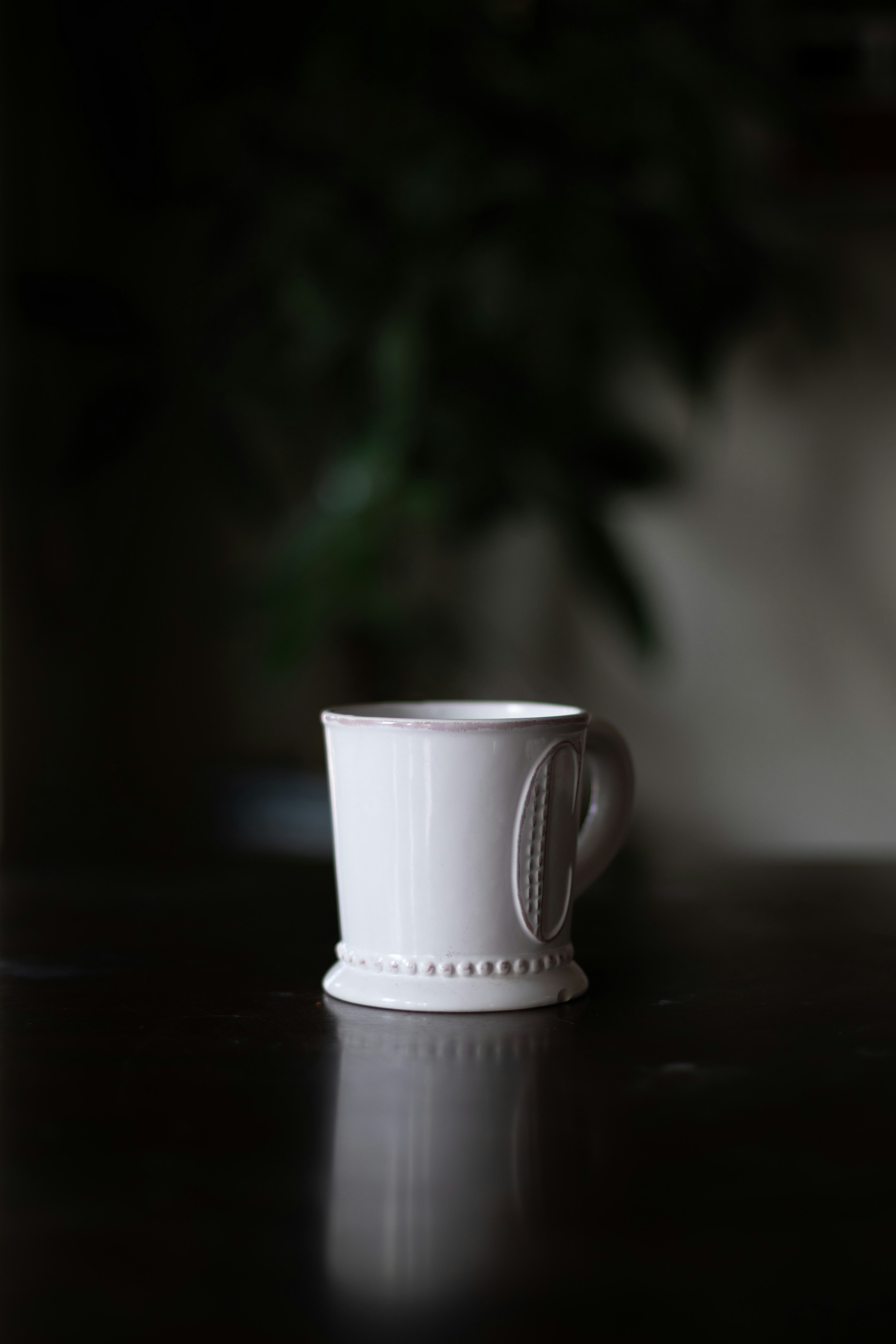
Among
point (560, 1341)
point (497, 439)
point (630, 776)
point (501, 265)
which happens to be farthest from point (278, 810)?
point (560, 1341)

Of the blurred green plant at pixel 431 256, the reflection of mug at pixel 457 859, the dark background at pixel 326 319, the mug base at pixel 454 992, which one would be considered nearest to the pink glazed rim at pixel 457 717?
the reflection of mug at pixel 457 859

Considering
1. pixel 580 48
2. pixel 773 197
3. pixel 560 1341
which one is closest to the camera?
pixel 560 1341

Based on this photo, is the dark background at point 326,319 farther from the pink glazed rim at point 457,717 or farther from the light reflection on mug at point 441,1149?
the light reflection on mug at point 441,1149

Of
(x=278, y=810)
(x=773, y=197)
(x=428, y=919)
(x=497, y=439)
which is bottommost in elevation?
(x=278, y=810)

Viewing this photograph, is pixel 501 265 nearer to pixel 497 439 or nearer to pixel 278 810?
pixel 497 439

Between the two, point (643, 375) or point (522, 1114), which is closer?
point (522, 1114)

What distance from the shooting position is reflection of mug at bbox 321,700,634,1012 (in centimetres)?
61

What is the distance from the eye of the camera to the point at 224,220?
7.00ft

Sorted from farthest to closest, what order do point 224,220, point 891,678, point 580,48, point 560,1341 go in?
point 891,678 → point 224,220 → point 580,48 → point 560,1341

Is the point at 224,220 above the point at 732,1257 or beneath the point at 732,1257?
above

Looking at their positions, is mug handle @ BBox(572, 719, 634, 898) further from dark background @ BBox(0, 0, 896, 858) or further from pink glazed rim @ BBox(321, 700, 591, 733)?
dark background @ BBox(0, 0, 896, 858)

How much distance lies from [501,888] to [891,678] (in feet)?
6.97

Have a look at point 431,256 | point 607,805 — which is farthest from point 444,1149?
point 431,256

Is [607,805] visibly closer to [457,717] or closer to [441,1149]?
[457,717]
